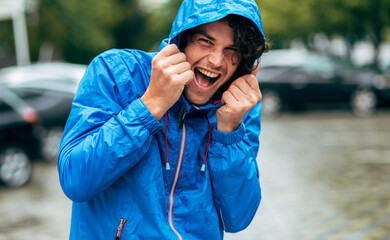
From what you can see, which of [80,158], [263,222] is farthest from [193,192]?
[263,222]

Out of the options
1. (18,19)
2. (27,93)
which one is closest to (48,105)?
(27,93)

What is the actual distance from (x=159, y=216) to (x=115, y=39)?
54518mm

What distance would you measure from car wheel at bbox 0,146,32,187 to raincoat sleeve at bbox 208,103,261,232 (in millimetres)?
6492

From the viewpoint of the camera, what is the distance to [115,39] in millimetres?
54781

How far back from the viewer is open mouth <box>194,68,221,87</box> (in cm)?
196

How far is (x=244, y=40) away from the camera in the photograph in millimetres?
1944

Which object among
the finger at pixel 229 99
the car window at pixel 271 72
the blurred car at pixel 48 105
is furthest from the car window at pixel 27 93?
the car window at pixel 271 72

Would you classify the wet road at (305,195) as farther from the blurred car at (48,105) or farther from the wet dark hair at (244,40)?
the wet dark hair at (244,40)

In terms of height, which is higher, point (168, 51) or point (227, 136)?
point (168, 51)

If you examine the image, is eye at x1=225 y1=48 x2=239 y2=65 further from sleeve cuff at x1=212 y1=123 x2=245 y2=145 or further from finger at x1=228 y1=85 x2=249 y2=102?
sleeve cuff at x1=212 y1=123 x2=245 y2=145

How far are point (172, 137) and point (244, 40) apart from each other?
18.9 inches

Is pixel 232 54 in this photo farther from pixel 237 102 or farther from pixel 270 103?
pixel 270 103

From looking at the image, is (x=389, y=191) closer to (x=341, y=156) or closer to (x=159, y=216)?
(x=341, y=156)

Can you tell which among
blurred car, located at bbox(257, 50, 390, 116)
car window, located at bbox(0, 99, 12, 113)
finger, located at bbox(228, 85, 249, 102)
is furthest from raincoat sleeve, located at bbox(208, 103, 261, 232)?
blurred car, located at bbox(257, 50, 390, 116)
